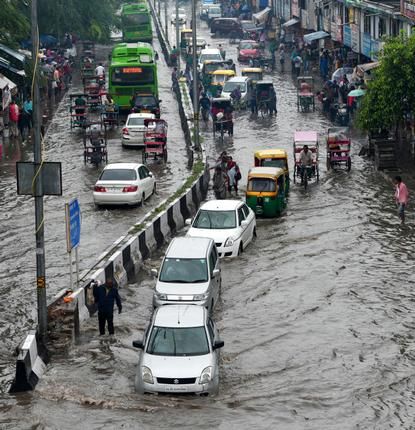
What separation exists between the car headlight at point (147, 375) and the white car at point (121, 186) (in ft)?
54.4

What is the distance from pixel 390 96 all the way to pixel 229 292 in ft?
58.6

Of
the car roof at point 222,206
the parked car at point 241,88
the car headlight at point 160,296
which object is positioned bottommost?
the car headlight at point 160,296

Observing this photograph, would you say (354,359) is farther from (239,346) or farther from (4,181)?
(4,181)

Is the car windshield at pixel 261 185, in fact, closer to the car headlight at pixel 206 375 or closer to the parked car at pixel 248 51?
the car headlight at pixel 206 375

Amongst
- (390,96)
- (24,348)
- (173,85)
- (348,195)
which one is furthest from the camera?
(173,85)

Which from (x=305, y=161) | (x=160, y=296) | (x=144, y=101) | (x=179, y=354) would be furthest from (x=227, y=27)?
(x=179, y=354)

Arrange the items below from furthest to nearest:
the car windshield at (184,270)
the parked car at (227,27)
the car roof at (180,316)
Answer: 1. the parked car at (227,27)
2. the car windshield at (184,270)
3. the car roof at (180,316)

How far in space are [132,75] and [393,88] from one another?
16403 millimetres

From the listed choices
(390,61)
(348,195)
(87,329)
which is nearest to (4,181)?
(348,195)

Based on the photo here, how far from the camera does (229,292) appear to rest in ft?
93.1

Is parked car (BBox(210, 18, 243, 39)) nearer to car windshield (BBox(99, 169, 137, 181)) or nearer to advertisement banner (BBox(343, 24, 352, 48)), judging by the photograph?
advertisement banner (BBox(343, 24, 352, 48))

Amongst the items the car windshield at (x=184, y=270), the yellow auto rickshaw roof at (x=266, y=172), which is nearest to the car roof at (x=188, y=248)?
the car windshield at (x=184, y=270)

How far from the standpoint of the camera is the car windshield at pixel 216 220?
31.8 meters

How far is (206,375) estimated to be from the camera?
803 inches
